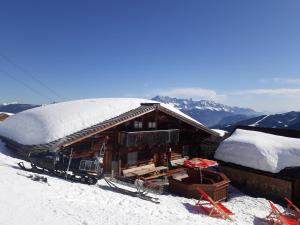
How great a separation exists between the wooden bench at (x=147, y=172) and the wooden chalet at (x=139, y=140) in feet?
0.58

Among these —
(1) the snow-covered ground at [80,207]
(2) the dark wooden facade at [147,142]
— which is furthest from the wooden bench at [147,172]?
(1) the snow-covered ground at [80,207]

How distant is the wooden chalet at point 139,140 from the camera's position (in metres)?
20.8

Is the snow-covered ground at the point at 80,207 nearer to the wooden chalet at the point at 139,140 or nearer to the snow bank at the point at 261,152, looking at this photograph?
the wooden chalet at the point at 139,140

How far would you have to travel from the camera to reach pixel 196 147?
30.8 m

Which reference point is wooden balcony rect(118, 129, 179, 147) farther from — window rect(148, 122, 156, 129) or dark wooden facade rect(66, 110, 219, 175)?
window rect(148, 122, 156, 129)

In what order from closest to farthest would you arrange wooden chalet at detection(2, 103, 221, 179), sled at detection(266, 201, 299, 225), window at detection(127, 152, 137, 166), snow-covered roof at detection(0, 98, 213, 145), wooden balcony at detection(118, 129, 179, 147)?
sled at detection(266, 201, 299, 225), wooden chalet at detection(2, 103, 221, 179), wooden balcony at detection(118, 129, 179, 147), snow-covered roof at detection(0, 98, 213, 145), window at detection(127, 152, 137, 166)

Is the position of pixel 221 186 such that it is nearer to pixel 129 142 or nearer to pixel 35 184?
pixel 129 142

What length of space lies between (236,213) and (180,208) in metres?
3.64

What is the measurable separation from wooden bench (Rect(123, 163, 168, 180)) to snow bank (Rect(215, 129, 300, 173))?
504 cm

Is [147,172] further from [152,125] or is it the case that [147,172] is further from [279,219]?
[279,219]

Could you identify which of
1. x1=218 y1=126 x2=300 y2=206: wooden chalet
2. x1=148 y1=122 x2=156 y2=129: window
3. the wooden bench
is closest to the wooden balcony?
x1=148 y1=122 x2=156 y2=129: window

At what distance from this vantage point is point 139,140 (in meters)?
23.9

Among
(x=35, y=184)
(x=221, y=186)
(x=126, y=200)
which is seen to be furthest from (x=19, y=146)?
(x=221, y=186)

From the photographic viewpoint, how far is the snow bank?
75.8ft
